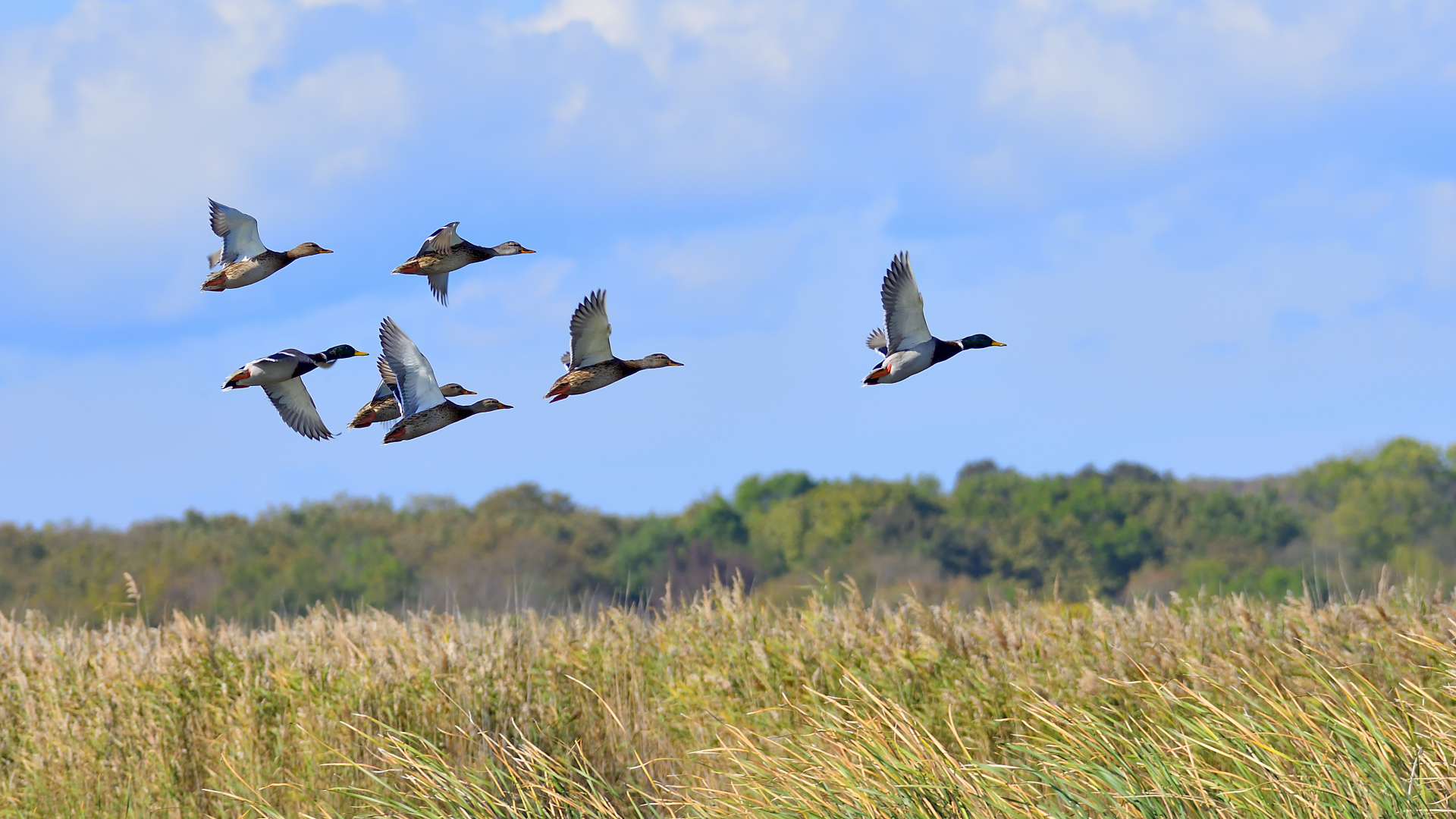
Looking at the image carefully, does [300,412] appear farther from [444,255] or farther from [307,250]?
[444,255]

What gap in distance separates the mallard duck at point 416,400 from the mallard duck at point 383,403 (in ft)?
0.12

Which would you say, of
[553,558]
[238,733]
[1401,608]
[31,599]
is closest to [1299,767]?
[1401,608]

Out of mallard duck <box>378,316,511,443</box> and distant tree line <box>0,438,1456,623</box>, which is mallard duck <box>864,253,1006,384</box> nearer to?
mallard duck <box>378,316,511,443</box>

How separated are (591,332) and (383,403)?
81cm

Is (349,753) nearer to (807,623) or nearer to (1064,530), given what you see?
(807,623)

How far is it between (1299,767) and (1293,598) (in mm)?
5555

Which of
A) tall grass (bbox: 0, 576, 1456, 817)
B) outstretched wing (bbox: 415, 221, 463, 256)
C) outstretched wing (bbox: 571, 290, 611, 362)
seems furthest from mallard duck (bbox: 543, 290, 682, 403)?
tall grass (bbox: 0, 576, 1456, 817)

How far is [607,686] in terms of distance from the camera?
11.8 metres

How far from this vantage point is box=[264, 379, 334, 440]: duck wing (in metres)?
5.64

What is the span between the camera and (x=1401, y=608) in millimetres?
12141

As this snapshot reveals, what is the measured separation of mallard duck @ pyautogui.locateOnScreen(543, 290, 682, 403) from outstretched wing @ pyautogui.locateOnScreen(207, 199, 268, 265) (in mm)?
1529

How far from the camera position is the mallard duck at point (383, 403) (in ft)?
16.4

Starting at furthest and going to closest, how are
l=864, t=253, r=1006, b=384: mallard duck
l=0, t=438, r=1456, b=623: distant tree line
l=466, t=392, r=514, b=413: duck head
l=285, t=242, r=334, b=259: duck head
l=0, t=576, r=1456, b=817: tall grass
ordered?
l=0, t=438, r=1456, b=623: distant tree line
l=0, t=576, r=1456, b=817: tall grass
l=285, t=242, r=334, b=259: duck head
l=864, t=253, r=1006, b=384: mallard duck
l=466, t=392, r=514, b=413: duck head

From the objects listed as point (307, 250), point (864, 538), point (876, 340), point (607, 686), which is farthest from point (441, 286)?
point (864, 538)
